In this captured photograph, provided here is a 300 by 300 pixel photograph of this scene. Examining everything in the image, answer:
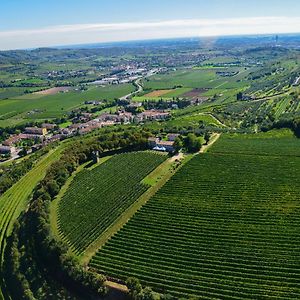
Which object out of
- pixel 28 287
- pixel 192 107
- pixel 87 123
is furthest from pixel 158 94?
pixel 28 287

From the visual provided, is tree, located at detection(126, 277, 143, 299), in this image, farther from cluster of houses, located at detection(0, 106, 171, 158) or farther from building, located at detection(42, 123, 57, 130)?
building, located at detection(42, 123, 57, 130)

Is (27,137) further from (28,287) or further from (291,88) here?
(291,88)

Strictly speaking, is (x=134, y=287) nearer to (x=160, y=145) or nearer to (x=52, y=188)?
(x=52, y=188)

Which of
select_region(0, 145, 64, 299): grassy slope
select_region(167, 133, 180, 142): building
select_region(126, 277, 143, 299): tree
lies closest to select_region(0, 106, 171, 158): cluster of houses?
select_region(0, 145, 64, 299): grassy slope

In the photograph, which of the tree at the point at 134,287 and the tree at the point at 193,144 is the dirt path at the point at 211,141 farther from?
the tree at the point at 134,287

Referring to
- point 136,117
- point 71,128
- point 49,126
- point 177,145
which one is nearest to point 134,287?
point 177,145

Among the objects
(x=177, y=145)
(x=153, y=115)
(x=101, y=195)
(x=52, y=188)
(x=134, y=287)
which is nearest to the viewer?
(x=134, y=287)

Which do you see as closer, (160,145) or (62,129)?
(160,145)
